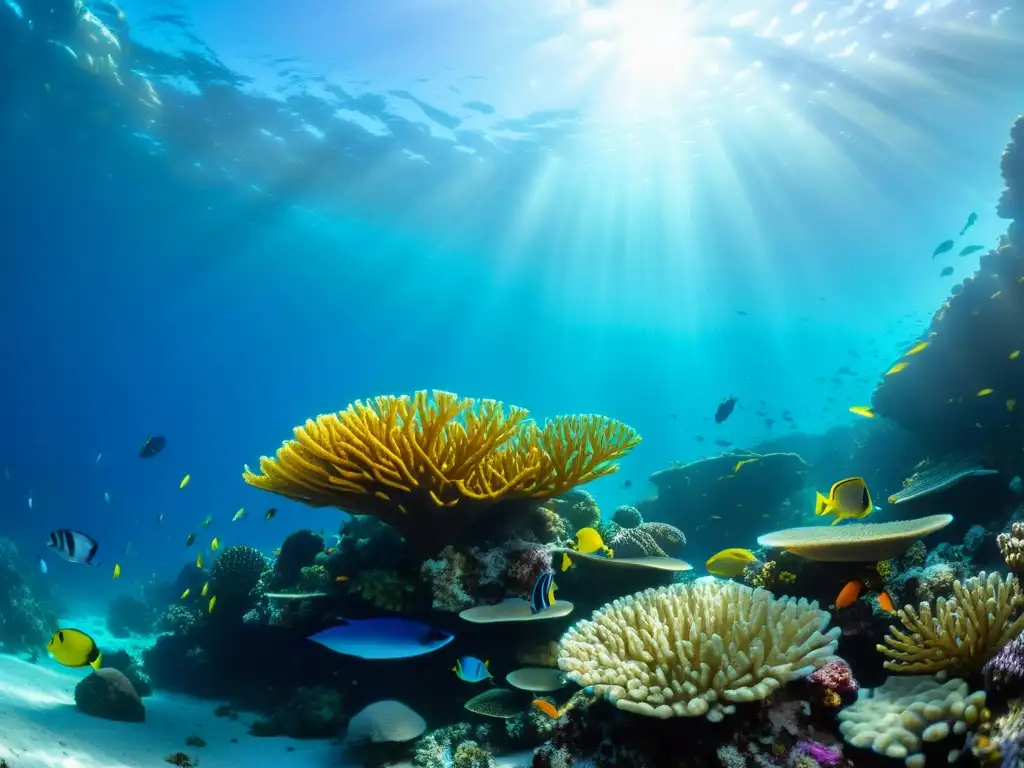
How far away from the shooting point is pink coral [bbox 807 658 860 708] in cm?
302

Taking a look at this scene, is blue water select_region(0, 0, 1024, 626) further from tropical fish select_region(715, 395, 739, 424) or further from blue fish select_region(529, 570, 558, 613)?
blue fish select_region(529, 570, 558, 613)

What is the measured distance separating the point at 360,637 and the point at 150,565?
159ft

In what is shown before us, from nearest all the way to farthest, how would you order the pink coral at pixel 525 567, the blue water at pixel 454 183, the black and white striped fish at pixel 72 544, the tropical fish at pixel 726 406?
the pink coral at pixel 525 567, the black and white striped fish at pixel 72 544, the tropical fish at pixel 726 406, the blue water at pixel 454 183

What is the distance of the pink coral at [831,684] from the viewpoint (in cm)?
302

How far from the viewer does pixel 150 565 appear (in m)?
41.5

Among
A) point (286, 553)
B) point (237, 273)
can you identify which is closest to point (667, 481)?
point (286, 553)

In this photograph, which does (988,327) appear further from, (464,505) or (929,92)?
(929,92)

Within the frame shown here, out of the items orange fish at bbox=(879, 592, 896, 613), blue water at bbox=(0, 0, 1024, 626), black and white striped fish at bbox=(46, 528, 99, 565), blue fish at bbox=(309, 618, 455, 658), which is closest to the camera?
blue fish at bbox=(309, 618, 455, 658)

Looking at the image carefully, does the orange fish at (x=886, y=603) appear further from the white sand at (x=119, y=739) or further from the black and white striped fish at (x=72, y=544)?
the black and white striped fish at (x=72, y=544)

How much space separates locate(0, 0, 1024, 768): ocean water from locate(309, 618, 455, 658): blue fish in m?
2.76

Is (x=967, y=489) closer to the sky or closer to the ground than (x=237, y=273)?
closer to the ground

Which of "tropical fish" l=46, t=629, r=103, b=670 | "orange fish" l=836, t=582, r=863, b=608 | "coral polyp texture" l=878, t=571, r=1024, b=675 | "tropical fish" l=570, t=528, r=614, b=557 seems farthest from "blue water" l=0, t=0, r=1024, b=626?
"tropical fish" l=46, t=629, r=103, b=670

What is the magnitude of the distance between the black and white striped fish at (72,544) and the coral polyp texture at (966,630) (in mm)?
6778

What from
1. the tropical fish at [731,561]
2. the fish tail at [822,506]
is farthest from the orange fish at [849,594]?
the tropical fish at [731,561]
